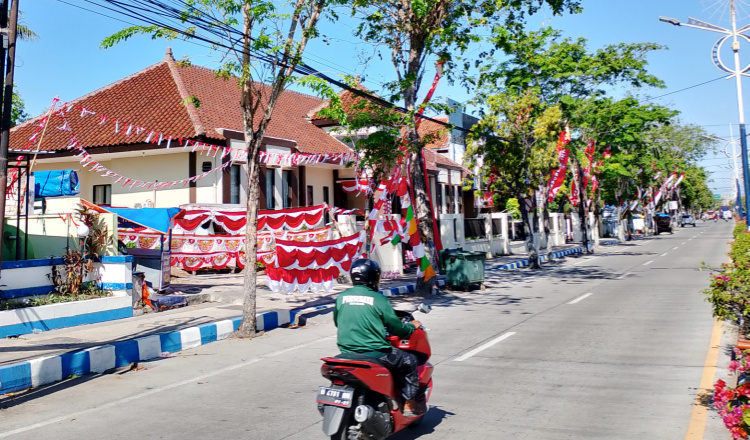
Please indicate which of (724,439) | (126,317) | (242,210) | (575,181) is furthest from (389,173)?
(575,181)

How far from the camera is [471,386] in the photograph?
6680 mm

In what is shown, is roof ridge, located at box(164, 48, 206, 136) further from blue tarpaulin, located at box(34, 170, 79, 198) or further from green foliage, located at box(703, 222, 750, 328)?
green foliage, located at box(703, 222, 750, 328)

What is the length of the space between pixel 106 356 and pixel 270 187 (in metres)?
15.6

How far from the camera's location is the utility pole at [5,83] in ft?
24.4

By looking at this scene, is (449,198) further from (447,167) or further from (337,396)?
(337,396)

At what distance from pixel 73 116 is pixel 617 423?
939 inches

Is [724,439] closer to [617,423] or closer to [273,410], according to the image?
[617,423]

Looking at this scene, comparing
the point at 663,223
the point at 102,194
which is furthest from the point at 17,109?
the point at 663,223

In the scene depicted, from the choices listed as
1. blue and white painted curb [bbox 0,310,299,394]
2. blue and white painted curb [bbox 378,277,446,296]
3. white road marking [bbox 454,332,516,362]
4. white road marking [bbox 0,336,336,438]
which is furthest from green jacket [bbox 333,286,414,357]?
blue and white painted curb [bbox 378,277,446,296]

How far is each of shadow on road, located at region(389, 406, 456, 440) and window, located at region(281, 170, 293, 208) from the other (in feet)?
63.6

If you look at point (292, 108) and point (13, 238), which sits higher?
point (292, 108)

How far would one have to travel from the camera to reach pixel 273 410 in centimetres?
599

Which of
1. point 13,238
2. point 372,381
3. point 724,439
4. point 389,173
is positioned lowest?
point 724,439

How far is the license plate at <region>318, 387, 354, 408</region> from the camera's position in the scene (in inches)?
172
